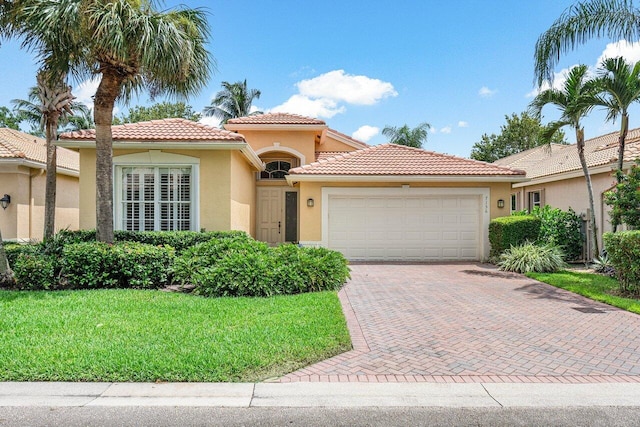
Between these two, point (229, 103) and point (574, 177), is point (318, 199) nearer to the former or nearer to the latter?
point (574, 177)

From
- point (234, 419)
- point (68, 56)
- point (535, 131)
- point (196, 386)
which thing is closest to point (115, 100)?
point (68, 56)

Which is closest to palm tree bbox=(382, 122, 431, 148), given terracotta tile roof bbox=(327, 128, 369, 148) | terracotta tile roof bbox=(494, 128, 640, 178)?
terracotta tile roof bbox=(494, 128, 640, 178)

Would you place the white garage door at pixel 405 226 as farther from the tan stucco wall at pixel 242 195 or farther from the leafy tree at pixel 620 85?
the leafy tree at pixel 620 85

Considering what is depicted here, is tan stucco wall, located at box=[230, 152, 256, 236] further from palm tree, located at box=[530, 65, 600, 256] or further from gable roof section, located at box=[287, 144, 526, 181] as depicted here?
palm tree, located at box=[530, 65, 600, 256]

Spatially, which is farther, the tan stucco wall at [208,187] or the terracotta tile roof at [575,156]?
the terracotta tile roof at [575,156]

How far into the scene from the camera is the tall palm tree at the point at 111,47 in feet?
Answer: 27.0

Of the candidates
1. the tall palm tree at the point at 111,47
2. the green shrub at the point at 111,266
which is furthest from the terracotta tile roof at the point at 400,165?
the green shrub at the point at 111,266

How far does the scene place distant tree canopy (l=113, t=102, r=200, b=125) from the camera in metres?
36.4

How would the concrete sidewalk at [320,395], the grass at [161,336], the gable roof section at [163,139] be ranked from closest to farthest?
the concrete sidewalk at [320,395] < the grass at [161,336] < the gable roof section at [163,139]

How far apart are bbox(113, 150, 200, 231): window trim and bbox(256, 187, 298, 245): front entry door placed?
5217 mm

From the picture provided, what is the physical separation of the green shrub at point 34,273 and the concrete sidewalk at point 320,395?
16.3 ft

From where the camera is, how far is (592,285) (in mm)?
9398

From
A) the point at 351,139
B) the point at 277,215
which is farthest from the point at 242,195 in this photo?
the point at 351,139

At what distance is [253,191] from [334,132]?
6016 millimetres
